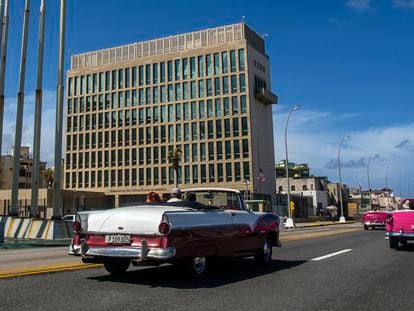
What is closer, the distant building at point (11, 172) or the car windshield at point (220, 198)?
the car windshield at point (220, 198)

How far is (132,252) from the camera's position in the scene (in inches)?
285

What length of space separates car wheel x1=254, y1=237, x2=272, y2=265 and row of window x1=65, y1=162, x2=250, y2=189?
220 ft

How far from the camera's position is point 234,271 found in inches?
365

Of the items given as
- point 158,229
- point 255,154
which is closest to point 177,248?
point 158,229

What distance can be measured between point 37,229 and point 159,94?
218ft

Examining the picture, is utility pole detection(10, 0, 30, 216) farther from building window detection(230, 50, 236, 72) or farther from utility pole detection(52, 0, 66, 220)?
building window detection(230, 50, 236, 72)

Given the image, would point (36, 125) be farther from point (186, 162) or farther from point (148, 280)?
point (186, 162)

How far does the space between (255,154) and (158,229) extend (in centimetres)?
7195

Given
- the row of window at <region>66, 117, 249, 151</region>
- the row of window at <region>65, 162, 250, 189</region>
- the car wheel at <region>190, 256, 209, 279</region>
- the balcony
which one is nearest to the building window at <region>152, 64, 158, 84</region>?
the row of window at <region>66, 117, 249, 151</region>

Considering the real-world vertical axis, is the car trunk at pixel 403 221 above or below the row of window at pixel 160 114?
below

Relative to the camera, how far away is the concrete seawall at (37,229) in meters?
21.6

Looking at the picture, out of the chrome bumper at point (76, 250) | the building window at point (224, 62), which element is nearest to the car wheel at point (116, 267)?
the chrome bumper at point (76, 250)

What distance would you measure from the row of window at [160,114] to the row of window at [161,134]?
1209 millimetres

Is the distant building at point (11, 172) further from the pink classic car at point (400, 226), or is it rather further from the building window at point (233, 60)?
the pink classic car at point (400, 226)
